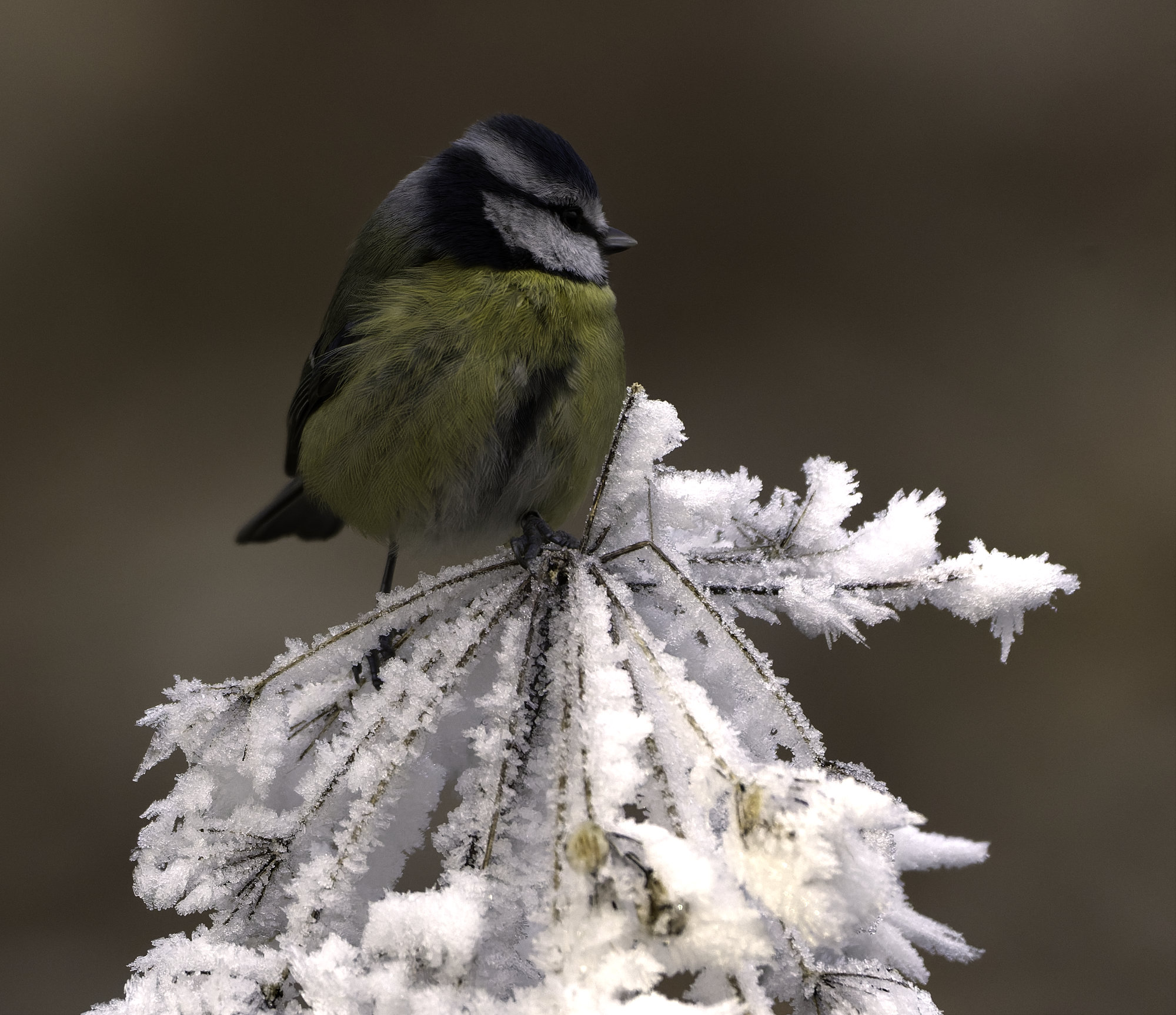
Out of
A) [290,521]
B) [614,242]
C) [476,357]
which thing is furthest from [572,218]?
[290,521]

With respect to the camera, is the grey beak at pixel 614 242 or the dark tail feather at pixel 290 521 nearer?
the grey beak at pixel 614 242

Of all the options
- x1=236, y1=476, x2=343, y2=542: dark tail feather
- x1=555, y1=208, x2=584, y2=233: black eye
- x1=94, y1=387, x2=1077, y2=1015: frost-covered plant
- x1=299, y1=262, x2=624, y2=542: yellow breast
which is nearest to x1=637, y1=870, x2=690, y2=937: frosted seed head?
x1=94, y1=387, x2=1077, y2=1015: frost-covered plant

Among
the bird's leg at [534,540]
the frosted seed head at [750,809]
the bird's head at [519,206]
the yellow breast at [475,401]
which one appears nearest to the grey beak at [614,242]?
the bird's head at [519,206]

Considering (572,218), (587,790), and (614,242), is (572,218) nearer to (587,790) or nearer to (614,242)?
(614,242)

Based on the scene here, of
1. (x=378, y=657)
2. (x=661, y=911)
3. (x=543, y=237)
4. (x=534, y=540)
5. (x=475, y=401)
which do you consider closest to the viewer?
(x=661, y=911)

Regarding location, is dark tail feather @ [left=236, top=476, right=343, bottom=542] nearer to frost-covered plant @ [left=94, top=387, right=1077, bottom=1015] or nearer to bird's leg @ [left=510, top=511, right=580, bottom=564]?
bird's leg @ [left=510, top=511, right=580, bottom=564]

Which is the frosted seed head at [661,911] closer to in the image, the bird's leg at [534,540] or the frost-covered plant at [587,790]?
the frost-covered plant at [587,790]

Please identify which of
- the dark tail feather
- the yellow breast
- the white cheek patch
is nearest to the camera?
the yellow breast
